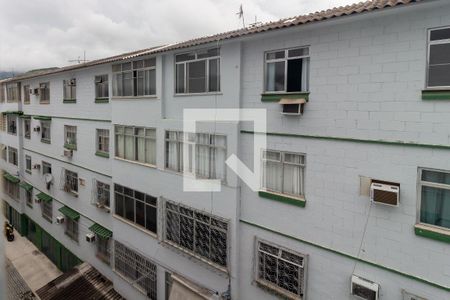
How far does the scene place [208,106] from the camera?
395 inches

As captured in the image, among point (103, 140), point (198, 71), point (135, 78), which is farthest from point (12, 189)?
point (198, 71)

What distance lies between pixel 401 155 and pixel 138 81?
979 cm

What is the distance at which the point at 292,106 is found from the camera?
26.1 feet

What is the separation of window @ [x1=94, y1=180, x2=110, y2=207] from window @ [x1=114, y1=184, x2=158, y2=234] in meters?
1.58

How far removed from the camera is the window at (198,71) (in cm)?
990

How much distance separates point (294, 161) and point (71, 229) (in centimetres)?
1605

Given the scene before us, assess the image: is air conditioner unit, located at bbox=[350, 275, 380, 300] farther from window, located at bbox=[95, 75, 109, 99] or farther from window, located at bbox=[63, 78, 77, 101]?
window, located at bbox=[63, 78, 77, 101]

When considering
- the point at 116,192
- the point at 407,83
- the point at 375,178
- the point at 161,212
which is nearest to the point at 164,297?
the point at 161,212

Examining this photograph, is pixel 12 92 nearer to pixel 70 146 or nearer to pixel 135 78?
pixel 70 146

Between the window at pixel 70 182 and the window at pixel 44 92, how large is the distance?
5.23 m

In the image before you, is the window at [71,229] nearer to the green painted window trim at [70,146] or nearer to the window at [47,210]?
the window at [47,210]

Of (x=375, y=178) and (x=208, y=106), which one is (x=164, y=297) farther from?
(x=375, y=178)

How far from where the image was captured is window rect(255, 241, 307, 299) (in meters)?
8.38

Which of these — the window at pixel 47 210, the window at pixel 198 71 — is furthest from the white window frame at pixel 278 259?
the window at pixel 47 210
